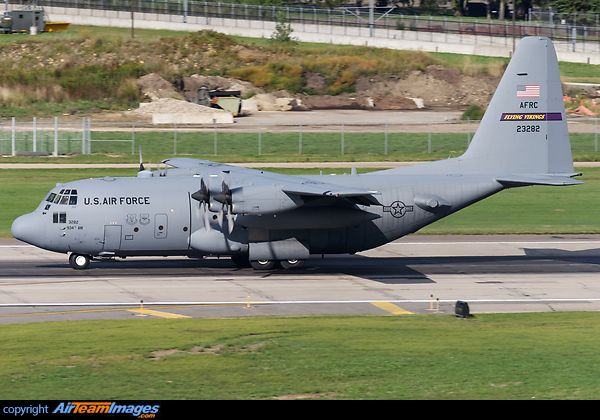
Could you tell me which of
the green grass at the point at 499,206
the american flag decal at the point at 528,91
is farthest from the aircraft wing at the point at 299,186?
the green grass at the point at 499,206

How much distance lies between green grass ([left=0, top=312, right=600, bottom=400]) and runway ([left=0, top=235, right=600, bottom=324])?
224cm

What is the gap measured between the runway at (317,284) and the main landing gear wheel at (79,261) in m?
0.23

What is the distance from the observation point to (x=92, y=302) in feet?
74.2

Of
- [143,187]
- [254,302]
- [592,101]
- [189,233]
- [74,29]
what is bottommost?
[254,302]

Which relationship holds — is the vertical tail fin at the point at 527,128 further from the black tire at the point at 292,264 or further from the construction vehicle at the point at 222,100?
the construction vehicle at the point at 222,100

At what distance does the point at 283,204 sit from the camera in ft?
82.2

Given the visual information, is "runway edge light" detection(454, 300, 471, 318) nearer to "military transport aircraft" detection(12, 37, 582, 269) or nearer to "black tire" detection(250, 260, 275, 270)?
"military transport aircraft" detection(12, 37, 582, 269)

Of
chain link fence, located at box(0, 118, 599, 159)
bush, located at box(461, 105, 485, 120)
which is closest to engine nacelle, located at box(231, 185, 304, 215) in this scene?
chain link fence, located at box(0, 118, 599, 159)

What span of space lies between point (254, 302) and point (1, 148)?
4195 cm

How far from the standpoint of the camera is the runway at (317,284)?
22109mm

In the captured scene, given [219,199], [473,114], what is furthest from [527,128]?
[473,114]

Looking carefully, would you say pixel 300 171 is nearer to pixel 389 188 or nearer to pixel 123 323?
pixel 389 188

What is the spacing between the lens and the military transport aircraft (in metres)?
26.1

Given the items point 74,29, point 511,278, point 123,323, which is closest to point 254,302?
point 123,323
